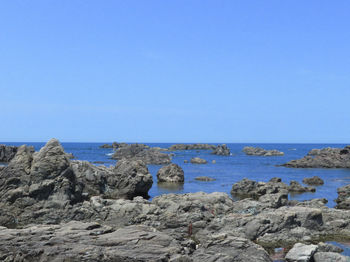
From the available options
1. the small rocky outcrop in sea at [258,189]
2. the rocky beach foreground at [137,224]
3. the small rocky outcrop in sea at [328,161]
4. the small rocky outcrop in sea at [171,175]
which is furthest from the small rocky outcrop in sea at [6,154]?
the small rocky outcrop in sea at [258,189]

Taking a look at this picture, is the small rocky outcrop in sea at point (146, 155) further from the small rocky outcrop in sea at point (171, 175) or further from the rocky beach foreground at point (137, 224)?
the rocky beach foreground at point (137, 224)

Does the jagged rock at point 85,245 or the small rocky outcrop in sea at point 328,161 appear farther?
the small rocky outcrop in sea at point 328,161

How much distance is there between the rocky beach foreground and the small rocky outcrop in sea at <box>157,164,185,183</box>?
21.6 m

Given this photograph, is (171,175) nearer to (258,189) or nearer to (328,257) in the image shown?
(258,189)

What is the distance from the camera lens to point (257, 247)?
72.8 feet

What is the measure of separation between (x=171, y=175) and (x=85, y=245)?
50.4 metres

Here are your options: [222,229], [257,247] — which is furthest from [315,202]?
[257,247]

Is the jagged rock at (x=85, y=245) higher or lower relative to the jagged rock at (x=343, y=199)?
higher

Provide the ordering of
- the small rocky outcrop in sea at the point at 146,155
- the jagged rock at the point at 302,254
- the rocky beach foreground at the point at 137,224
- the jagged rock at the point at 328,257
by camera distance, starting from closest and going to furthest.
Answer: the rocky beach foreground at the point at 137,224, the jagged rock at the point at 328,257, the jagged rock at the point at 302,254, the small rocky outcrop in sea at the point at 146,155

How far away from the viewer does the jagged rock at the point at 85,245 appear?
821 inches

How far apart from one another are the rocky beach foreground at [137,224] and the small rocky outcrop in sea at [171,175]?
21600 mm

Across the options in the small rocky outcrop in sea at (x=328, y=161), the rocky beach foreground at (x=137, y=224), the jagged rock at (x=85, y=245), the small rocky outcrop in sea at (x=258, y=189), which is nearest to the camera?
the jagged rock at (x=85, y=245)

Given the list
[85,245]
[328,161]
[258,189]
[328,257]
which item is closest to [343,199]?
[258,189]

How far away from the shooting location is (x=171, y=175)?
71812mm
